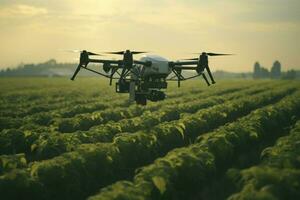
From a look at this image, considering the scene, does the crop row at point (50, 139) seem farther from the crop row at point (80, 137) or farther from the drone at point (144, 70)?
the drone at point (144, 70)

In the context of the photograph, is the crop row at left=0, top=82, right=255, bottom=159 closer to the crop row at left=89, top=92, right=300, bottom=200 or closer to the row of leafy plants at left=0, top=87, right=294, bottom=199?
the row of leafy plants at left=0, top=87, right=294, bottom=199

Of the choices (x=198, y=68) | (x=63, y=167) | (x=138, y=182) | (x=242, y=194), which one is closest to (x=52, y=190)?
(x=63, y=167)

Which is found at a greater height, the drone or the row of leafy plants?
the drone

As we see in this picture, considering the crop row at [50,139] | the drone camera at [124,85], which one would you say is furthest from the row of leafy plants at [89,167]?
the drone camera at [124,85]

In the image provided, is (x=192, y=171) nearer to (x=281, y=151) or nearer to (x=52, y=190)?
(x=281, y=151)

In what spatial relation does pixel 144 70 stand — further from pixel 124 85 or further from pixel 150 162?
pixel 150 162

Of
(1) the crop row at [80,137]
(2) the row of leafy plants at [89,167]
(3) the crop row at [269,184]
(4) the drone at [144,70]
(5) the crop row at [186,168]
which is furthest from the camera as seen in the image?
(4) the drone at [144,70]

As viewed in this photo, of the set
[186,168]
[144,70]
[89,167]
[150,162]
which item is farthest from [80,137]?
[144,70]

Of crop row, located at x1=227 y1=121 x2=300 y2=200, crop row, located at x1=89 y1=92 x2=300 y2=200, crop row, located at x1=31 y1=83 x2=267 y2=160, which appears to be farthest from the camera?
crop row, located at x1=31 y1=83 x2=267 y2=160

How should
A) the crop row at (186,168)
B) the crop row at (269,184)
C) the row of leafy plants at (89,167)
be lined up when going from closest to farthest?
the crop row at (269,184), the crop row at (186,168), the row of leafy plants at (89,167)

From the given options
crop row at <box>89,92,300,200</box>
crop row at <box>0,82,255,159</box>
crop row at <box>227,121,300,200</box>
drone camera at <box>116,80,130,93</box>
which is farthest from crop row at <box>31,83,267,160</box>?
crop row at <box>227,121,300,200</box>
